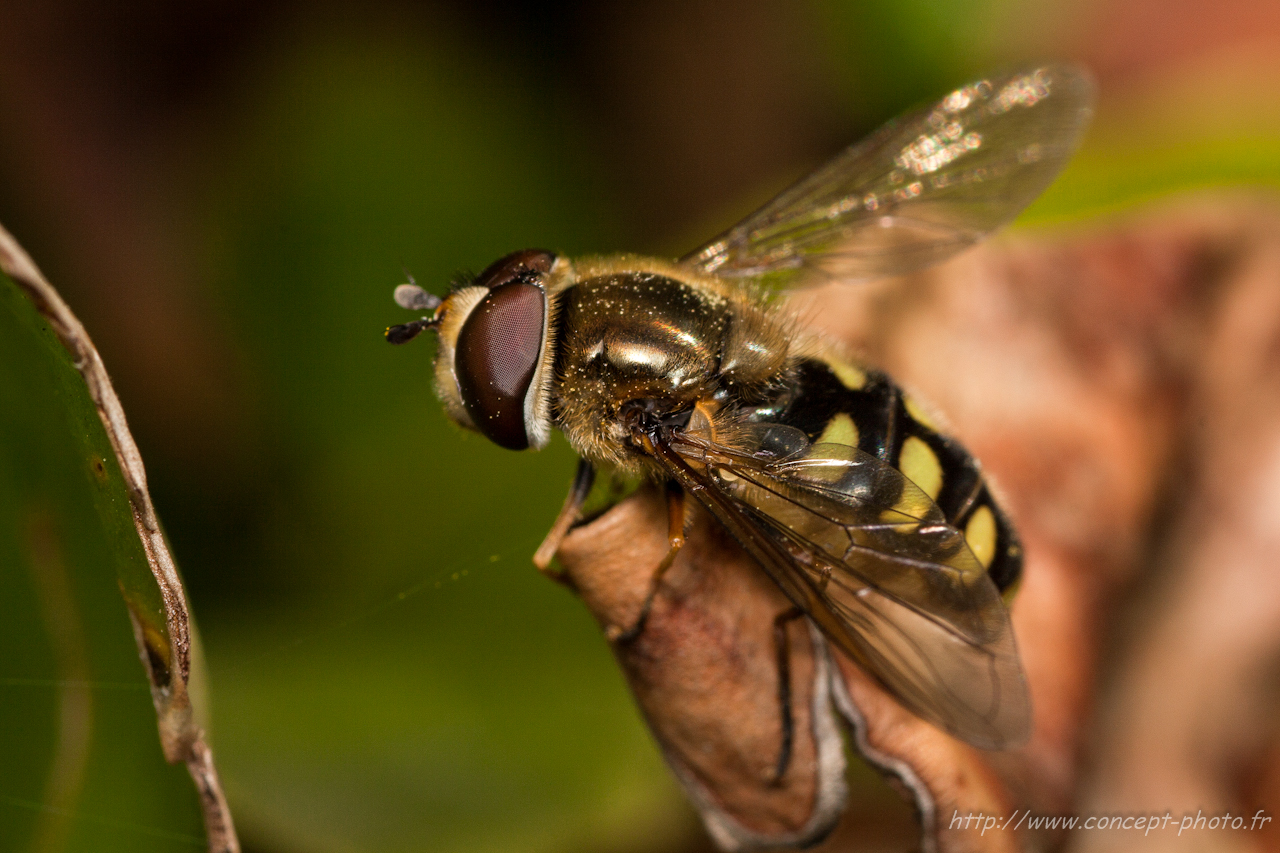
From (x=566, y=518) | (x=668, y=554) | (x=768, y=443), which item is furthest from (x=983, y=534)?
(x=566, y=518)

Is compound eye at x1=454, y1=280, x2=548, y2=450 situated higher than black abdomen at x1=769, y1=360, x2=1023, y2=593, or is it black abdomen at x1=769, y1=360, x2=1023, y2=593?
compound eye at x1=454, y1=280, x2=548, y2=450

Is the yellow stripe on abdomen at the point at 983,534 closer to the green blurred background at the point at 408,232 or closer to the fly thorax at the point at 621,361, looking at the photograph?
the fly thorax at the point at 621,361

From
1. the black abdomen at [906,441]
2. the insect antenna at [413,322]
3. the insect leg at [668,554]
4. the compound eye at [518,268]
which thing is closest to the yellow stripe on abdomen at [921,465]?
the black abdomen at [906,441]

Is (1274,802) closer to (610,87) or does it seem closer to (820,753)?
(820,753)

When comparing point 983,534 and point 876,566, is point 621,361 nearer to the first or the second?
point 876,566

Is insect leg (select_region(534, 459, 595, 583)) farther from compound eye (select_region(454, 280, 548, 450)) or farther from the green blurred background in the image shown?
the green blurred background

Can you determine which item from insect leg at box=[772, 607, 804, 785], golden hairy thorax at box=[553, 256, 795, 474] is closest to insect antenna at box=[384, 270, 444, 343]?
golden hairy thorax at box=[553, 256, 795, 474]
